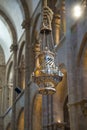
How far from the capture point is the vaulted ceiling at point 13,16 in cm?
2069

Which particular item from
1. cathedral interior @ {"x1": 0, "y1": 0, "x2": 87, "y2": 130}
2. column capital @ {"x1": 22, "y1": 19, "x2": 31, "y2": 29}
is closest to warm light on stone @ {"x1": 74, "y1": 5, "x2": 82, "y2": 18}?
cathedral interior @ {"x1": 0, "y1": 0, "x2": 87, "y2": 130}

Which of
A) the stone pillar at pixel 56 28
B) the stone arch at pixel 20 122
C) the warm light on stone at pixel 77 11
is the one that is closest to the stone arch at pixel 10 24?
the stone arch at pixel 20 122

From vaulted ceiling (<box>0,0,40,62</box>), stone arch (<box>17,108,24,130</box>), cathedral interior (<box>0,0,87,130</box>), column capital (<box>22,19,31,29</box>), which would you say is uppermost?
vaulted ceiling (<box>0,0,40,62</box>)

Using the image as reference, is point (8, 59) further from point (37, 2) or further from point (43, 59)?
point (43, 59)

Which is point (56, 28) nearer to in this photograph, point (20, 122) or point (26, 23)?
point (26, 23)

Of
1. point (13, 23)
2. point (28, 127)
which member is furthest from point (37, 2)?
point (28, 127)

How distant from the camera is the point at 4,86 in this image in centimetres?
2630

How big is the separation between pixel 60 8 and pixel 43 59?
595cm

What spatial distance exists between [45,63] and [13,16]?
1308 cm

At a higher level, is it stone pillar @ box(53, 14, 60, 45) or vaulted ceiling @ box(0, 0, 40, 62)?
vaulted ceiling @ box(0, 0, 40, 62)

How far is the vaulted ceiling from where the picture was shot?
20688 millimetres

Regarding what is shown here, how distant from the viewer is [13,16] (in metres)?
23.1

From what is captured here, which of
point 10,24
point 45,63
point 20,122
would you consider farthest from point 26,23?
point 45,63

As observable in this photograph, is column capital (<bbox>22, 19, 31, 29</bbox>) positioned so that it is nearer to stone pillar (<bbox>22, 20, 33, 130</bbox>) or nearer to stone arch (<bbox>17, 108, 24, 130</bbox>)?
stone pillar (<bbox>22, 20, 33, 130</bbox>)
